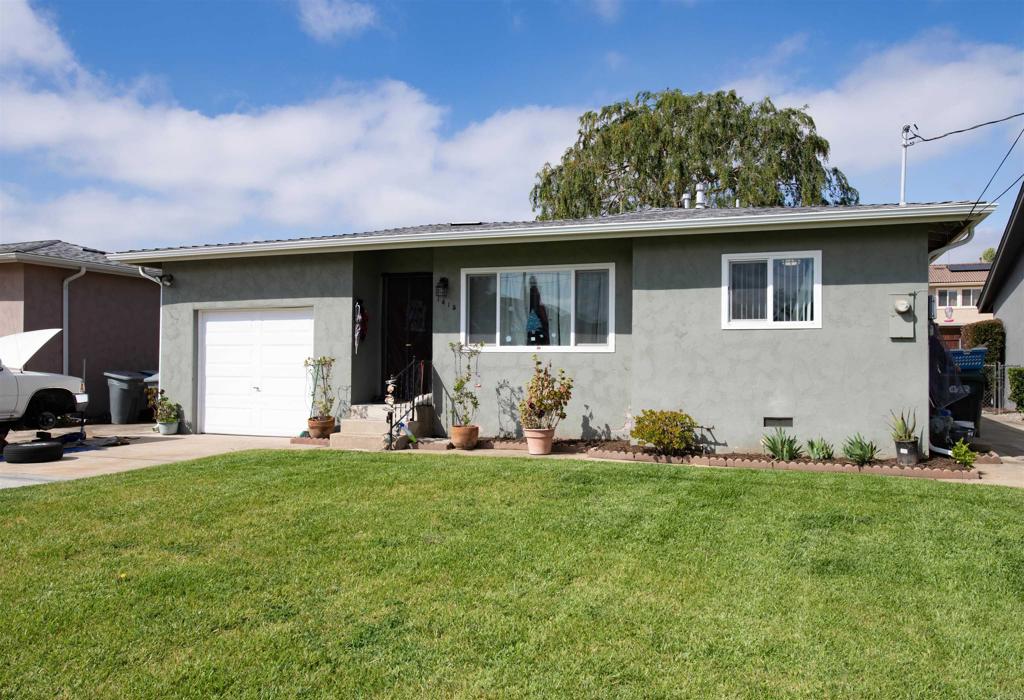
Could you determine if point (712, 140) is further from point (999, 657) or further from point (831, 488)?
point (999, 657)

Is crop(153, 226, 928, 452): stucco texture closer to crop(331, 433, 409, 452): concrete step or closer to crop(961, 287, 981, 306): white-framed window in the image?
crop(331, 433, 409, 452): concrete step

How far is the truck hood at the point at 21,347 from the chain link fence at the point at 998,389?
813 inches

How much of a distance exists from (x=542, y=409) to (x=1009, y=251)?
54.7ft

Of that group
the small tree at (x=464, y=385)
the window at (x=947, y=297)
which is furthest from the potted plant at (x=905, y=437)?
the window at (x=947, y=297)

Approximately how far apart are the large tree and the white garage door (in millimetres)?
16977

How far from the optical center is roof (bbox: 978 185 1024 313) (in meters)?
16.9

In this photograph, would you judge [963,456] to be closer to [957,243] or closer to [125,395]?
[957,243]

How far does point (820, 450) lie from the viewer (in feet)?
28.7

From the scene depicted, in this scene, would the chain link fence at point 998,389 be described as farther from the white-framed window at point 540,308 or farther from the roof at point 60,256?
the roof at point 60,256

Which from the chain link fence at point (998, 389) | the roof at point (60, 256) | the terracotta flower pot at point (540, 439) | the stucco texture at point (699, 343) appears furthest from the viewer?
the chain link fence at point (998, 389)

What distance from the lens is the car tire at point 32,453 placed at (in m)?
8.71

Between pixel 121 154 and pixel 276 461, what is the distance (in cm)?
1263

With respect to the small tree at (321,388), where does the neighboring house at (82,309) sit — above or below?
above

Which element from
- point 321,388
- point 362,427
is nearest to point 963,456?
point 362,427
